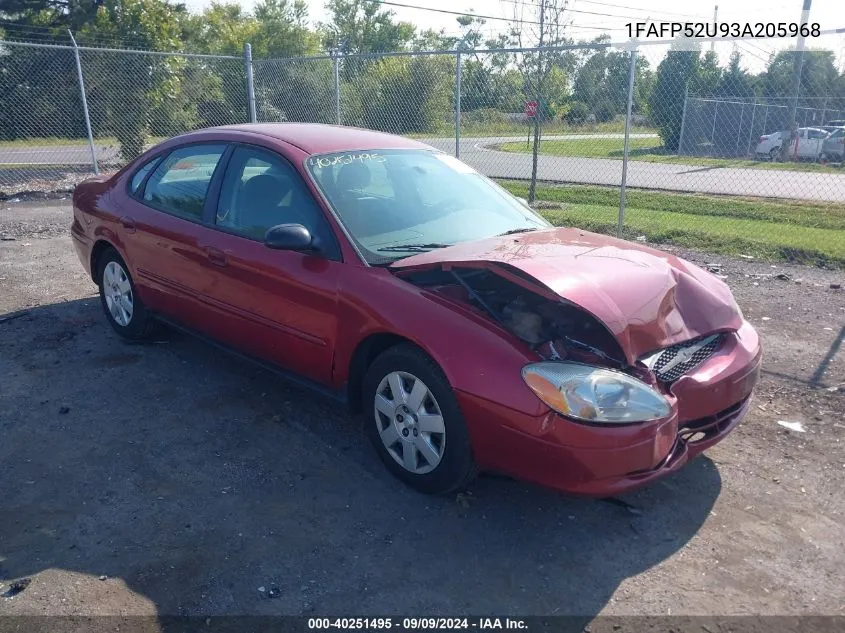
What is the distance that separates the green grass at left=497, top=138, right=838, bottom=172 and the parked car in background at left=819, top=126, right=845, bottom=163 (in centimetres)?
14

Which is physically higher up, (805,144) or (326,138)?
(326,138)

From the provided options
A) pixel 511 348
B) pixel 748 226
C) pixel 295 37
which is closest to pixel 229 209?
pixel 511 348

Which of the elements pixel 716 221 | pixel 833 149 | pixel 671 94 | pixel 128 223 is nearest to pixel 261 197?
pixel 128 223

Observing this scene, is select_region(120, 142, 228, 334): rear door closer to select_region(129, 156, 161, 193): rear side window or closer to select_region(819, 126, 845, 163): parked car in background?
select_region(129, 156, 161, 193): rear side window

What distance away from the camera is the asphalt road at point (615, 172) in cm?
1126

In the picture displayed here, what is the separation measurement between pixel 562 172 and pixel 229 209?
12.8m

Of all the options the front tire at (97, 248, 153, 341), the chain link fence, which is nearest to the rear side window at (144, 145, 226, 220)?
the front tire at (97, 248, 153, 341)

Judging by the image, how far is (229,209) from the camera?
4.54 metres

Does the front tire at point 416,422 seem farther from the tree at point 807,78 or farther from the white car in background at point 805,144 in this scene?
the white car in background at point 805,144

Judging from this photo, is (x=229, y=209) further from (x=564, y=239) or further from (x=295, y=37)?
(x=295, y=37)

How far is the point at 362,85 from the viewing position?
12.8 m

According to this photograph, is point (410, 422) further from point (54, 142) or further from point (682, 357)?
point (54, 142)

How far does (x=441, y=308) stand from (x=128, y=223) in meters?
2.99

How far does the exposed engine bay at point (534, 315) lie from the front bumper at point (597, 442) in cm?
32
